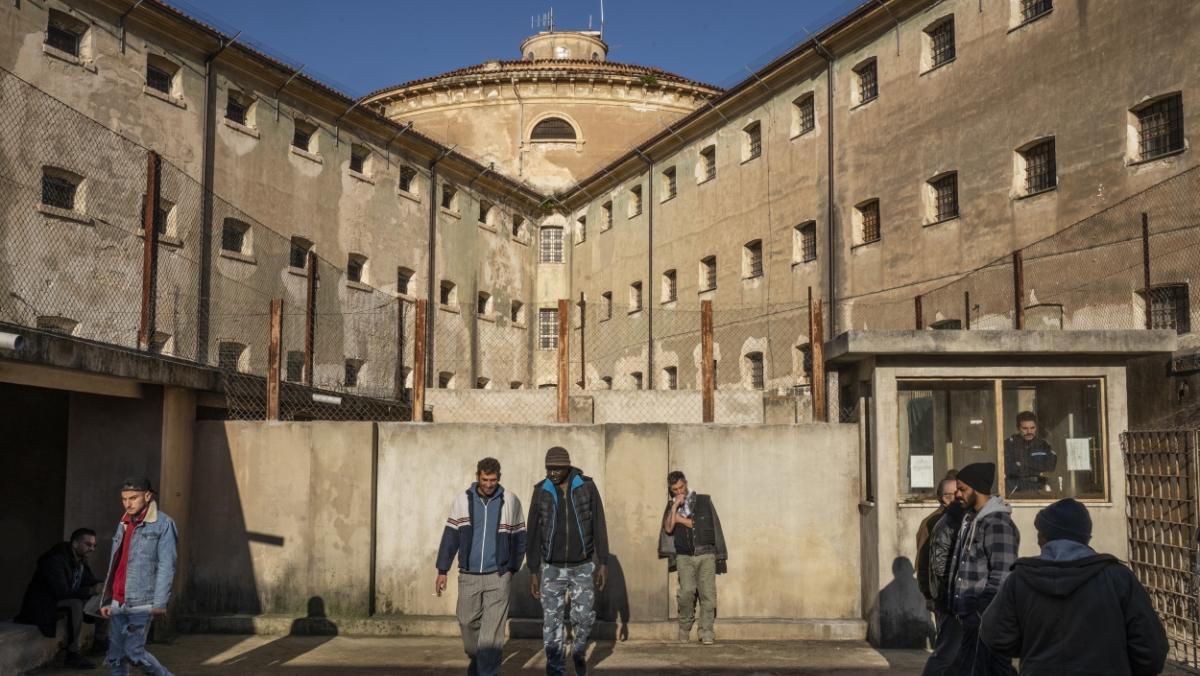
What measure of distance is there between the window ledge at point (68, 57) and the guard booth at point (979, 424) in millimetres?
17101

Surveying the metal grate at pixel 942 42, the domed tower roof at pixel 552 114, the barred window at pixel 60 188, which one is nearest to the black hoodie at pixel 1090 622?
the barred window at pixel 60 188

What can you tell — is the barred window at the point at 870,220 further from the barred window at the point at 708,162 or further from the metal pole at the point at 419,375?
the metal pole at the point at 419,375

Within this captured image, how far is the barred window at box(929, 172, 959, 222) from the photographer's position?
2276 centimetres

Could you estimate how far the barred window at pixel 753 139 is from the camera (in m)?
29.5

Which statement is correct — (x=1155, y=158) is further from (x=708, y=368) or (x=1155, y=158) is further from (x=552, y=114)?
(x=552, y=114)

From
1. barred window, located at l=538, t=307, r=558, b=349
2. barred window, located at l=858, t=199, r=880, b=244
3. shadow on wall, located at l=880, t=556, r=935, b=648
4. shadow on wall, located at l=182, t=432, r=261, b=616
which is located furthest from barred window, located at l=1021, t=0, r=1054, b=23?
barred window, located at l=538, t=307, r=558, b=349

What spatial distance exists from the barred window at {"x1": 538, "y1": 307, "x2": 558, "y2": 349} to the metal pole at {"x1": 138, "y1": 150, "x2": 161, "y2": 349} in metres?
26.4

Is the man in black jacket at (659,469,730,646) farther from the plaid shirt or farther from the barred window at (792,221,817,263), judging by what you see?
the barred window at (792,221,817,263)

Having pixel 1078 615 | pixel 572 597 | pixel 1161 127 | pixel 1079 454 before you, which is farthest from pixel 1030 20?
pixel 1078 615

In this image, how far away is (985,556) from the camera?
662cm

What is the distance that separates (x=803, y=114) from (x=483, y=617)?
22275 millimetres

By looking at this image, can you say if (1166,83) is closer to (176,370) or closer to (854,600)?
(854,600)

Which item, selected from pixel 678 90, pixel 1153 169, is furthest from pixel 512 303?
pixel 1153 169

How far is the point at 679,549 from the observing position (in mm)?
10969
